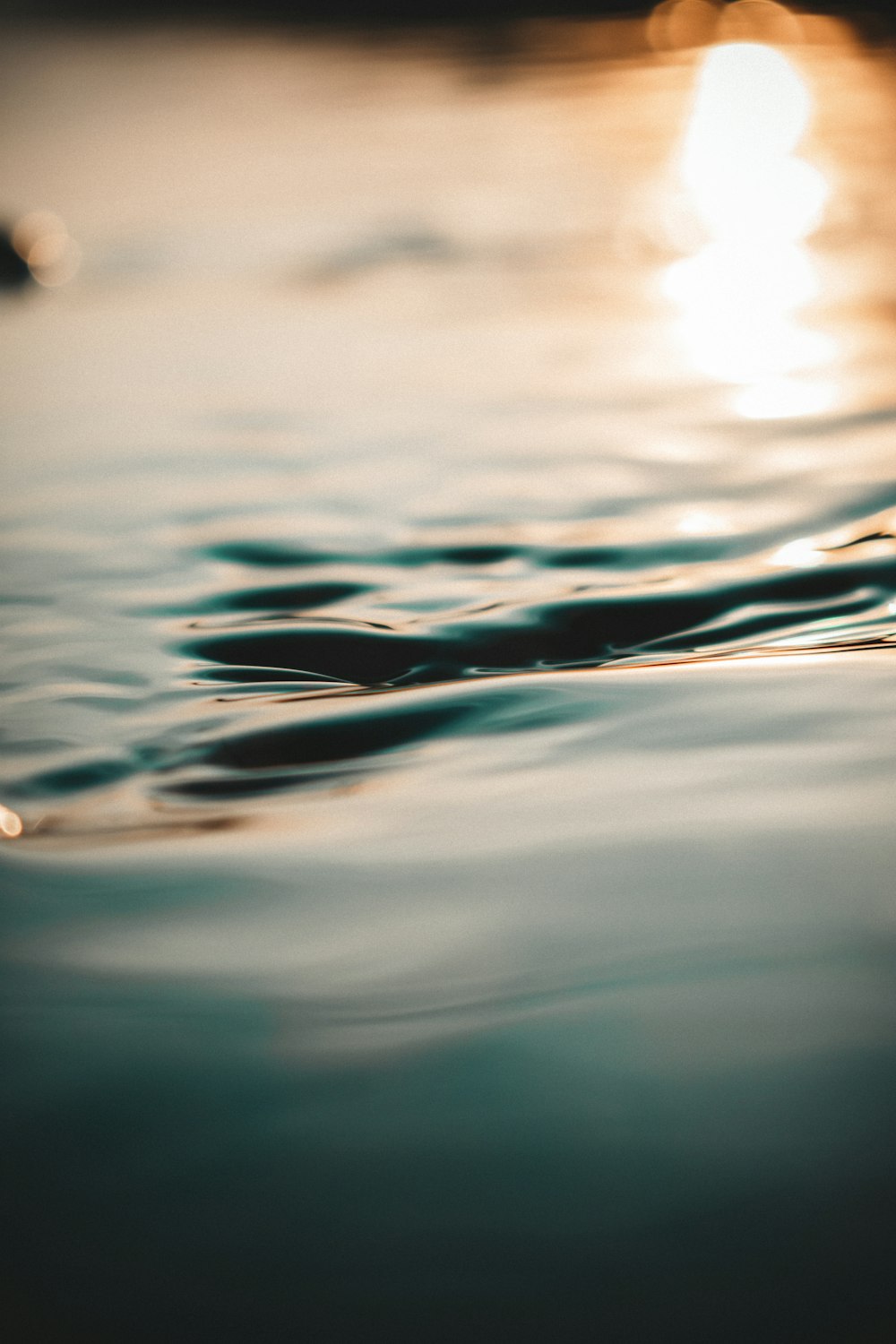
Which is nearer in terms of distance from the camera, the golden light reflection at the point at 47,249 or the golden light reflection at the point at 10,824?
the golden light reflection at the point at 10,824

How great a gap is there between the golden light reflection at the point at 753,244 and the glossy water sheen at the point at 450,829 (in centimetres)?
3

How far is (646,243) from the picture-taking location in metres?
2.99

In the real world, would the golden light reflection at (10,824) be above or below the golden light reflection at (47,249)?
below

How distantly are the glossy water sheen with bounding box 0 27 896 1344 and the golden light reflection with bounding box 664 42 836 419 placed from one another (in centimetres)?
3

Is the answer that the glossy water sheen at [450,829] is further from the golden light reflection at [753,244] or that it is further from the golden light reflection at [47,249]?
the golden light reflection at [47,249]

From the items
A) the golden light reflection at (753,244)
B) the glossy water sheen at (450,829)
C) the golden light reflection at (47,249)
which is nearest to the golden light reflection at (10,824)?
the glossy water sheen at (450,829)

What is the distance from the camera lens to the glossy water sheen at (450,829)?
0.58 metres

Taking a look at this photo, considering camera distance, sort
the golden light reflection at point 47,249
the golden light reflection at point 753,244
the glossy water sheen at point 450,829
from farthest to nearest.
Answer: the golden light reflection at point 47,249 < the golden light reflection at point 753,244 < the glossy water sheen at point 450,829

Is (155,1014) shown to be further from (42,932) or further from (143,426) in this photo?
(143,426)

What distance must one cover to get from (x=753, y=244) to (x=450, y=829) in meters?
2.45

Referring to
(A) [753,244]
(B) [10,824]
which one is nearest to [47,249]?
(A) [753,244]

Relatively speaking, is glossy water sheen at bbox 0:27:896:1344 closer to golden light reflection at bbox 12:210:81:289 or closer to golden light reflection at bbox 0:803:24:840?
golden light reflection at bbox 0:803:24:840

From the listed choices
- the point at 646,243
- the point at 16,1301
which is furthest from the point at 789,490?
the point at 646,243

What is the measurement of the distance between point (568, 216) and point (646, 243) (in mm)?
319
